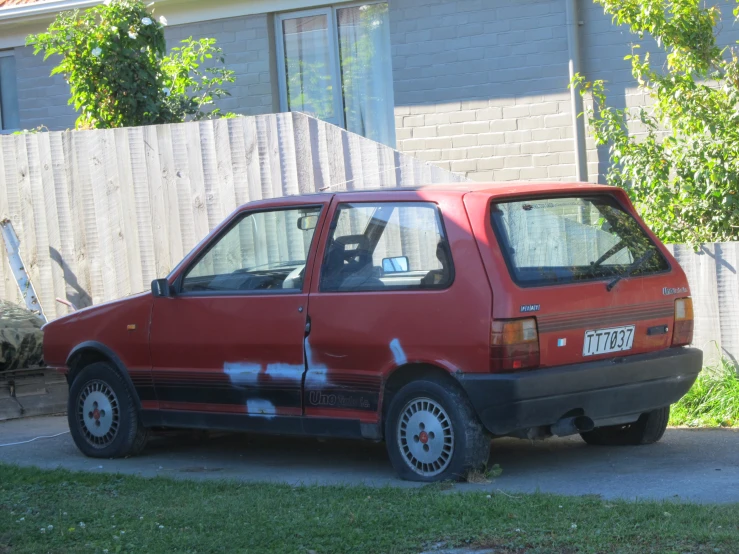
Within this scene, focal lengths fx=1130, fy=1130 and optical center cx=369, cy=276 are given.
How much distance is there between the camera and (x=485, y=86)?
38.7 ft

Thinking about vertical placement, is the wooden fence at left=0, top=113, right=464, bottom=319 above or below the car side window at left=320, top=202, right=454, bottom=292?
above

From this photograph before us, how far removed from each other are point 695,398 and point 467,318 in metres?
2.74

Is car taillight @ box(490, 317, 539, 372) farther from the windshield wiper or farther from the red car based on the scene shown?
the windshield wiper

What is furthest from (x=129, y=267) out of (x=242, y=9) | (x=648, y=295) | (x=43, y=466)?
(x=648, y=295)

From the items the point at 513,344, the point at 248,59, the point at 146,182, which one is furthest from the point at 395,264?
the point at 248,59

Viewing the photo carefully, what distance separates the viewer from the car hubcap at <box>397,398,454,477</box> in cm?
612

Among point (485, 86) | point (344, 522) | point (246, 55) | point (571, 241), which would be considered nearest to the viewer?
point (344, 522)

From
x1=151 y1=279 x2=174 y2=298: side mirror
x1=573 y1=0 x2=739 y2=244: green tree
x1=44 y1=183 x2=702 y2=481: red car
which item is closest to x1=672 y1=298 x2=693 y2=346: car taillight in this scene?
x1=44 y1=183 x2=702 y2=481: red car

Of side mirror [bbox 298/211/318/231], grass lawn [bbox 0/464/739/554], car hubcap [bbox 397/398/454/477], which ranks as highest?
side mirror [bbox 298/211/318/231]

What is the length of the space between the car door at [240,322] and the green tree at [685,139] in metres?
3.04

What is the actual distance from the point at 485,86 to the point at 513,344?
6400 mm

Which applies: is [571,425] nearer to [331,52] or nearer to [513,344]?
[513,344]

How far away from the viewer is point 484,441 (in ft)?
19.9

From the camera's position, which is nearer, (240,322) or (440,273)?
(440,273)
